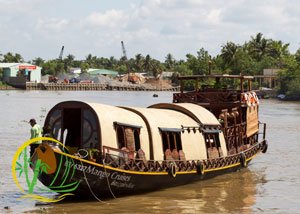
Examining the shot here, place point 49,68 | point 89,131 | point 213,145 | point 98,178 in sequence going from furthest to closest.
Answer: point 49,68 → point 213,145 → point 89,131 → point 98,178

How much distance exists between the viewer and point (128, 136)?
18.5m

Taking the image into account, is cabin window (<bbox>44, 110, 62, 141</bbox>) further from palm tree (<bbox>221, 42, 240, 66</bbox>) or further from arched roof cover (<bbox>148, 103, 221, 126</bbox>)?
palm tree (<bbox>221, 42, 240, 66</bbox>)

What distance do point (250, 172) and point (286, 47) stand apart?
359 feet

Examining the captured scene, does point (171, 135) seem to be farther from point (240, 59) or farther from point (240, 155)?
point (240, 59)

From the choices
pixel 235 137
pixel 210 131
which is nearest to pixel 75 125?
pixel 210 131

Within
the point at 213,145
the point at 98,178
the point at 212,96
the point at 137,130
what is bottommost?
the point at 98,178

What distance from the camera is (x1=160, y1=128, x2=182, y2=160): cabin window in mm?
20062

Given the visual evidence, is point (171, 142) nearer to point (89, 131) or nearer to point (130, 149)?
point (130, 149)

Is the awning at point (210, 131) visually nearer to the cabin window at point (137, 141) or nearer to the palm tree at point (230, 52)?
the cabin window at point (137, 141)

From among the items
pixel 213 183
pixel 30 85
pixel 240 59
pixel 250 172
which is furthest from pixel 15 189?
pixel 30 85

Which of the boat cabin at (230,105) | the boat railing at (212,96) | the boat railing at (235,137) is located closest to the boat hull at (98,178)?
the boat railing at (235,137)

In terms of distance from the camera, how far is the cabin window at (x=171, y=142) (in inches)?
790

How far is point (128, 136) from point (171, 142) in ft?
10.8

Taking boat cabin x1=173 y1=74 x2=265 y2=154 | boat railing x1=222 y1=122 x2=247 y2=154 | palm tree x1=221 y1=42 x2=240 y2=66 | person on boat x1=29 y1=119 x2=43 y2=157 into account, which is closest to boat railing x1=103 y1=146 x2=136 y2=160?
person on boat x1=29 y1=119 x2=43 y2=157
